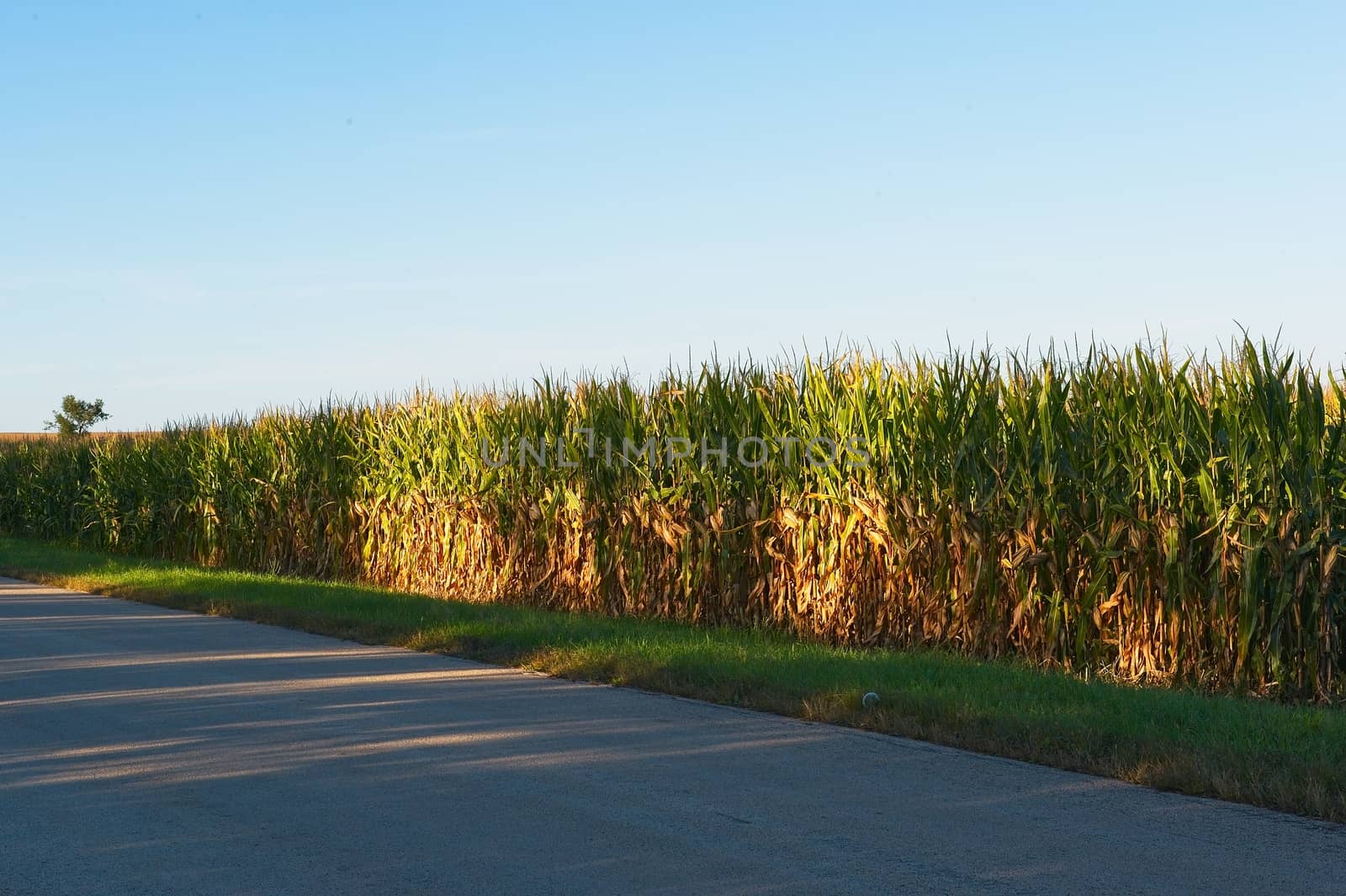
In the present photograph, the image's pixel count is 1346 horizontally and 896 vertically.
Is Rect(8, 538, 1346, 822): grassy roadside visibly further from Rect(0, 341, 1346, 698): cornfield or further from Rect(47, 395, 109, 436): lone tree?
Rect(47, 395, 109, 436): lone tree

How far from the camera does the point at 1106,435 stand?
12.2m

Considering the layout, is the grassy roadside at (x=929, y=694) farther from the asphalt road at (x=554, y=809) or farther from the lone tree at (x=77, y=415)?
the lone tree at (x=77, y=415)

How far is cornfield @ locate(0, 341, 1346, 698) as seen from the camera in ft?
35.9

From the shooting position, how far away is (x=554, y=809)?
6777 mm

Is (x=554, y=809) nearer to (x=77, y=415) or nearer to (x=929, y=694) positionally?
(x=929, y=694)

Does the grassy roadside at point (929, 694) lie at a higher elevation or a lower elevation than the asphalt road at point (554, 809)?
higher

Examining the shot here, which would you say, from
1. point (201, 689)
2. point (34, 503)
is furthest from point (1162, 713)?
point (34, 503)

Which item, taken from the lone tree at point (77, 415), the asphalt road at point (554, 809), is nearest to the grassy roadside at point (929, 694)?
the asphalt road at point (554, 809)

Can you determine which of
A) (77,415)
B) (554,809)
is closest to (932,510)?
(554,809)

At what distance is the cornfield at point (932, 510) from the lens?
35.9ft

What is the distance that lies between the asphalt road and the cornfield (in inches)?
157

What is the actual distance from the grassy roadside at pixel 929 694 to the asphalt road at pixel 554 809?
0.32m

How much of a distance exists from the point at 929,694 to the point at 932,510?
13.2 ft

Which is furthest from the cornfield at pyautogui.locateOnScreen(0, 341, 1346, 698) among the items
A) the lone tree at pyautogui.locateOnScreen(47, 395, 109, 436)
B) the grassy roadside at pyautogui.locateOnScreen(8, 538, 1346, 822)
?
the lone tree at pyautogui.locateOnScreen(47, 395, 109, 436)
